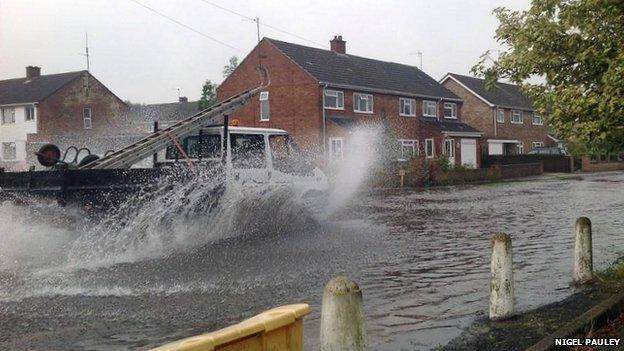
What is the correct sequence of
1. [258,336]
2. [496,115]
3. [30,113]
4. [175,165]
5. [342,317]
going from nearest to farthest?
[258,336]
[342,317]
[175,165]
[30,113]
[496,115]

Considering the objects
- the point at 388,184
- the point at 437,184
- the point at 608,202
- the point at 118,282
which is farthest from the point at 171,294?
the point at 437,184

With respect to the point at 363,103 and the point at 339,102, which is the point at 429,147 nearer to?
the point at 363,103

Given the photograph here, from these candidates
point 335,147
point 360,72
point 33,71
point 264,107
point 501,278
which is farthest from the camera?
point 33,71

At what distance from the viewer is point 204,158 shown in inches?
506

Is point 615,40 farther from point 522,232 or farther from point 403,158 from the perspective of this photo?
point 403,158

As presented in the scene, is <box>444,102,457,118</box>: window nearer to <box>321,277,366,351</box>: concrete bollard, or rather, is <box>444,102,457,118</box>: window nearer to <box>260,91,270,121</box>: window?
<box>260,91,270,121</box>: window

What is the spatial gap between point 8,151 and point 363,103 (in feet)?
92.8

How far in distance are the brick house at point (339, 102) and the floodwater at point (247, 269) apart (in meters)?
21.2

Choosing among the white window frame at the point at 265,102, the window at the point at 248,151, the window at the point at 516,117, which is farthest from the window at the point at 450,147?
the window at the point at 248,151

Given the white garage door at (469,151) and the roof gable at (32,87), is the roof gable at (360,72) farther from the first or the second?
the roof gable at (32,87)

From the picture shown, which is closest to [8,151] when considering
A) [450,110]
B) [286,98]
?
[286,98]

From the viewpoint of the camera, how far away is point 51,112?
170 ft

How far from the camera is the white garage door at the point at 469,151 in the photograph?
159 feet

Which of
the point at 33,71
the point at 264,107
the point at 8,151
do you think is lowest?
the point at 8,151
